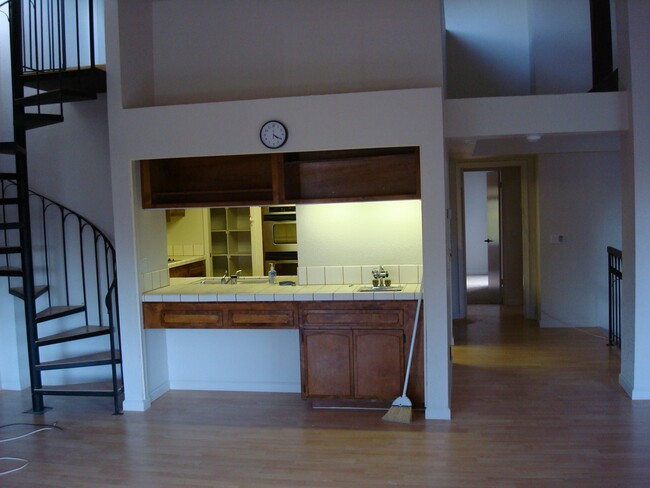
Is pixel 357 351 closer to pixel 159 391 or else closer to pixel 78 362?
pixel 159 391

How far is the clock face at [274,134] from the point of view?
4.24 meters

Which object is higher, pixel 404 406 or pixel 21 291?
pixel 21 291

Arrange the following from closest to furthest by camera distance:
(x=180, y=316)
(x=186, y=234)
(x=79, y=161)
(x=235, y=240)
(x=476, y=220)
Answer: (x=180, y=316) < (x=79, y=161) < (x=235, y=240) < (x=186, y=234) < (x=476, y=220)

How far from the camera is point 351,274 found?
484 cm

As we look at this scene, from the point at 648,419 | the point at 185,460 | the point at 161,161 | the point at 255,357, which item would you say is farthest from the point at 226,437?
the point at 648,419

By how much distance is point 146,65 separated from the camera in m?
4.71

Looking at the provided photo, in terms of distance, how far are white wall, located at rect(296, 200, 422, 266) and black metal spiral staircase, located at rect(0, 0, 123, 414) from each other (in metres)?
1.58

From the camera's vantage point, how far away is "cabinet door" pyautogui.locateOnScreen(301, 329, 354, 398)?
4.32 m

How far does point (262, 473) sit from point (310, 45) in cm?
308

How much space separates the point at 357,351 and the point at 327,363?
242 millimetres

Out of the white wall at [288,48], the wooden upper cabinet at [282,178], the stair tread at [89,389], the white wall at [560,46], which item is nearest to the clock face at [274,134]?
the wooden upper cabinet at [282,178]

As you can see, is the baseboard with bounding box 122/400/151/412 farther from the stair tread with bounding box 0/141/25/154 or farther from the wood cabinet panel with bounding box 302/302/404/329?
the stair tread with bounding box 0/141/25/154

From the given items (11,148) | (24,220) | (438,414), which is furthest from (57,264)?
(438,414)

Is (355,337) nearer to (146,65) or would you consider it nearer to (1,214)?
(146,65)
